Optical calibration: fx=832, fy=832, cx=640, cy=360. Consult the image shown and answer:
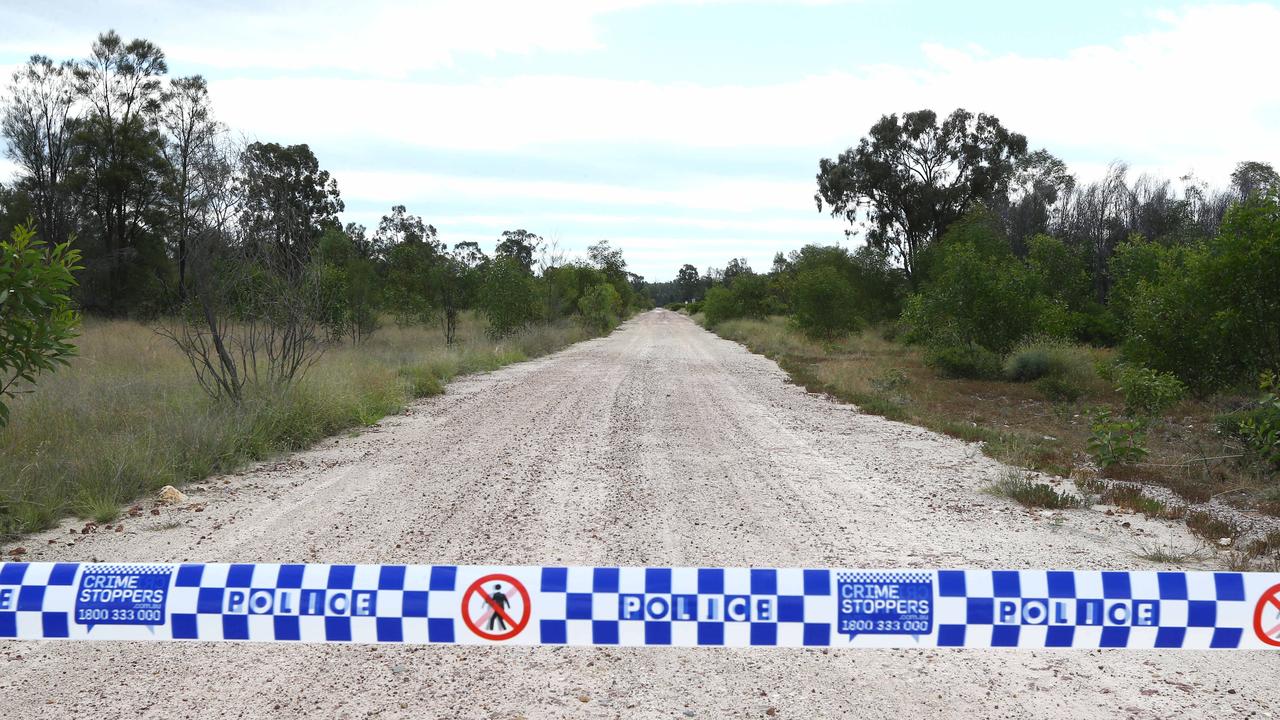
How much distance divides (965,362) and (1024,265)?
6.30 meters

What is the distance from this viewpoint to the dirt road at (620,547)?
3.57 metres

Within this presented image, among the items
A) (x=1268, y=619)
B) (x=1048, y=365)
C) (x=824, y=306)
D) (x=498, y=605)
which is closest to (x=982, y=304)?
(x=1048, y=365)

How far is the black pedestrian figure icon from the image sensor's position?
2.79 m

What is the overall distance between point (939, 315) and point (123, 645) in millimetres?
22133

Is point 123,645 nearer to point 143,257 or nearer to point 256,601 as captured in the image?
point 256,601

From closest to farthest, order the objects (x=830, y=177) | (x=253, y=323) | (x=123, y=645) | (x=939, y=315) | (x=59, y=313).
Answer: (x=123, y=645) → (x=59, y=313) → (x=253, y=323) → (x=939, y=315) → (x=830, y=177)

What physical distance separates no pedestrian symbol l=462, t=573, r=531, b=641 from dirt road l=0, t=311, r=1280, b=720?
0.87m

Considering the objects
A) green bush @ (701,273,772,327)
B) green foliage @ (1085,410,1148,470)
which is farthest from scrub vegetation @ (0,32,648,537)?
green bush @ (701,273,772,327)

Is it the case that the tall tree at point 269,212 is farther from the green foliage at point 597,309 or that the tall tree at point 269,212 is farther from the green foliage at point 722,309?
the green foliage at point 722,309

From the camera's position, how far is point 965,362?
72.9 feet

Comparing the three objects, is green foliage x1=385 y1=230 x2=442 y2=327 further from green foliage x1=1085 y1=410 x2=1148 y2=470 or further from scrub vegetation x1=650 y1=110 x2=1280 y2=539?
green foliage x1=1085 y1=410 x2=1148 y2=470

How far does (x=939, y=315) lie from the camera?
23.2 m

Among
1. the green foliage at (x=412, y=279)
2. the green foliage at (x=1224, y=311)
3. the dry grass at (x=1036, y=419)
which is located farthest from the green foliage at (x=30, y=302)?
the green foliage at (x=412, y=279)

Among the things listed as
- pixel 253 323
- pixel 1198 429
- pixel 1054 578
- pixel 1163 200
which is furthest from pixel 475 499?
pixel 1163 200
